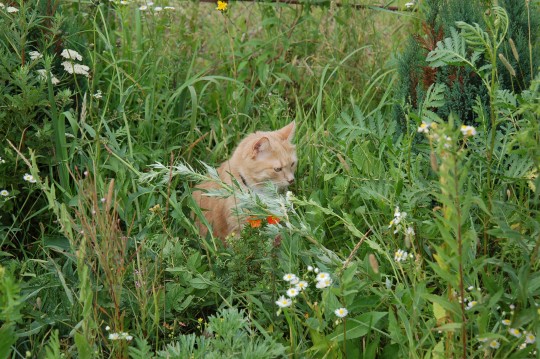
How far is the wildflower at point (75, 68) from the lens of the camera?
3799mm

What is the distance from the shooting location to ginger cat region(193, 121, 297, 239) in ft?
12.4

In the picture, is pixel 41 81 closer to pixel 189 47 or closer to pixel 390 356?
pixel 189 47

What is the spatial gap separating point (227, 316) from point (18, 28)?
2081mm

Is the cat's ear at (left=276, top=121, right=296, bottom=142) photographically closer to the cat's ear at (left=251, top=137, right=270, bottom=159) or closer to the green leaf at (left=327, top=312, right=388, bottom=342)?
the cat's ear at (left=251, top=137, right=270, bottom=159)

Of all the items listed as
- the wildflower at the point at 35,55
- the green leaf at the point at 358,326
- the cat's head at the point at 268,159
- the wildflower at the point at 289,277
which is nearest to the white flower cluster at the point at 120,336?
the wildflower at the point at 289,277

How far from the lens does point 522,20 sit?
3.55m

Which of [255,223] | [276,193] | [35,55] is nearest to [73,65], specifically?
[35,55]

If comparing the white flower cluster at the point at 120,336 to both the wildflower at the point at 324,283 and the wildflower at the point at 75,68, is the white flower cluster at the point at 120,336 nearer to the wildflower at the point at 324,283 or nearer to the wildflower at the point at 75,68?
the wildflower at the point at 324,283

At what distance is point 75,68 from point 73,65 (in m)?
0.04

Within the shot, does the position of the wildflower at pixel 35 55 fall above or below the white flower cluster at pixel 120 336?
above

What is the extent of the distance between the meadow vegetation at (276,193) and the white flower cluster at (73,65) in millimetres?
14

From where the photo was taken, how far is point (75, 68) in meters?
3.82

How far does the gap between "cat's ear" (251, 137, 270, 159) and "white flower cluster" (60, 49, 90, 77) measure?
879 mm

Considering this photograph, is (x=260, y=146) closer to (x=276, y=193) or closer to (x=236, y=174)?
(x=236, y=174)
